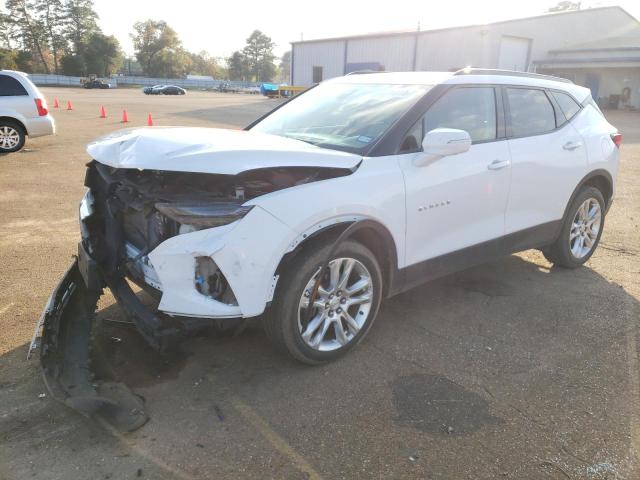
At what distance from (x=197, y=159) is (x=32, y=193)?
248 inches

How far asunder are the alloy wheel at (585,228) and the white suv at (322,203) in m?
0.63

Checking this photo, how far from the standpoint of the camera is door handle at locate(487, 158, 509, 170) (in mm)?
3926

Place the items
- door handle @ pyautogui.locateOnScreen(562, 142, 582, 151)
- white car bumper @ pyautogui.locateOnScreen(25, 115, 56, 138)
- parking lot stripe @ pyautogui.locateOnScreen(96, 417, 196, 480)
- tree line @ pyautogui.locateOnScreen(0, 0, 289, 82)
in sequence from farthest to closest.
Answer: tree line @ pyautogui.locateOnScreen(0, 0, 289, 82) < white car bumper @ pyautogui.locateOnScreen(25, 115, 56, 138) < door handle @ pyautogui.locateOnScreen(562, 142, 582, 151) < parking lot stripe @ pyautogui.locateOnScreen(96, 417, 196, 480)

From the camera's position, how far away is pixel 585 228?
5172 millimetres

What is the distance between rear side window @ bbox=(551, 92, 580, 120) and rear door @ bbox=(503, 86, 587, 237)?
66 millimetres

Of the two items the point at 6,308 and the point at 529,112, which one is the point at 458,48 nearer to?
the point at 529,112

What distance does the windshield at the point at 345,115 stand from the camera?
3.55 m

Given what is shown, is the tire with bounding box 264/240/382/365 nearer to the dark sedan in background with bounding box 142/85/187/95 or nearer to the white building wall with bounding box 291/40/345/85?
the white building wall with bounding box 291/40/345/85

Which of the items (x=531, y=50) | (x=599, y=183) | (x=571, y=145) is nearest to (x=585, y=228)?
(x=599, y=183)

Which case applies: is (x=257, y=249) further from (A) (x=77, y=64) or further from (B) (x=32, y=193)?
(A) (x=77, y=64)

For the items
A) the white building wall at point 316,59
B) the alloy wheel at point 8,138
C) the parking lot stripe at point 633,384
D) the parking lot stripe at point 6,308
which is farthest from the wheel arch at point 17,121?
the white building wall at point 316,59

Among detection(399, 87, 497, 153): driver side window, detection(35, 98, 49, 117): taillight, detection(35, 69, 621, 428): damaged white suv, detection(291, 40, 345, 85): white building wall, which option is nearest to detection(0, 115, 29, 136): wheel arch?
detection(35, 98, 49, 117): taillight

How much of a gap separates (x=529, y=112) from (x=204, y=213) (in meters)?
3.16

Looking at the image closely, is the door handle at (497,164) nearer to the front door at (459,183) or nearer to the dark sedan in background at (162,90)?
the front door at (459,183)
